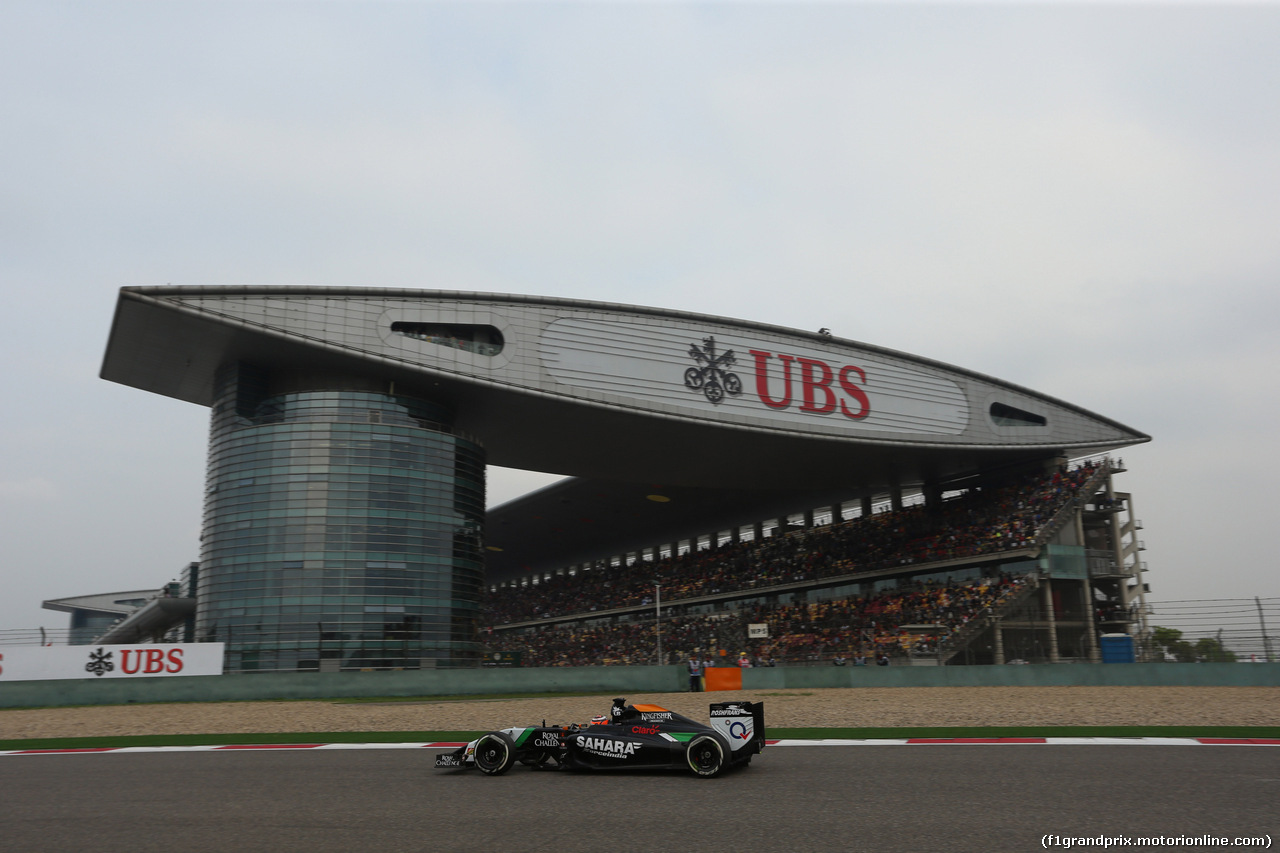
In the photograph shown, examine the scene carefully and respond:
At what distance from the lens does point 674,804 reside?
8820mm

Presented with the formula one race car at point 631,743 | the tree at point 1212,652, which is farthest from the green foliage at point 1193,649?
the formula one race car at point 631,743

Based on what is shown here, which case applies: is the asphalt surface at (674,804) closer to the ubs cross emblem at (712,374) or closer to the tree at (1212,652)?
the tree at (1212,652)

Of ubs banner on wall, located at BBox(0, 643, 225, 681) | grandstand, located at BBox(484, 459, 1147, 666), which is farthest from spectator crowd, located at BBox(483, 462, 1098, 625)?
ubs banner on wall, located at BBox(0, 643, 225, 681)

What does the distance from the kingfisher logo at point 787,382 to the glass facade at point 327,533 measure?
12875 mm

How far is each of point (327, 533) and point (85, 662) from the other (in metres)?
11.6

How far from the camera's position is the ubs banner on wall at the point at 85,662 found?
26812mm

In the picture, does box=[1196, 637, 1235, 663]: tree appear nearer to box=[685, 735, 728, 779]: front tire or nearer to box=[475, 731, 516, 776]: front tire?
box=[685, 735, 728, 779]: front tire

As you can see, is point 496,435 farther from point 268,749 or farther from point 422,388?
point 268,749

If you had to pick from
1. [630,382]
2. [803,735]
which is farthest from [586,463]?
[803,735]

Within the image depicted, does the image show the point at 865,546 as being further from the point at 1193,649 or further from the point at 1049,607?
the point at 1193,649

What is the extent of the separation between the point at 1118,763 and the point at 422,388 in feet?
110

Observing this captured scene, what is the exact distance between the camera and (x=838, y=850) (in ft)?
21.5

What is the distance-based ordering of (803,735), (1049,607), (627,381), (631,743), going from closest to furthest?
(631,743) → (803,735) → (627,381) → (1049,607)

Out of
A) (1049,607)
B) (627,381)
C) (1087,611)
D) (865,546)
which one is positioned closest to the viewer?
(627,381)
